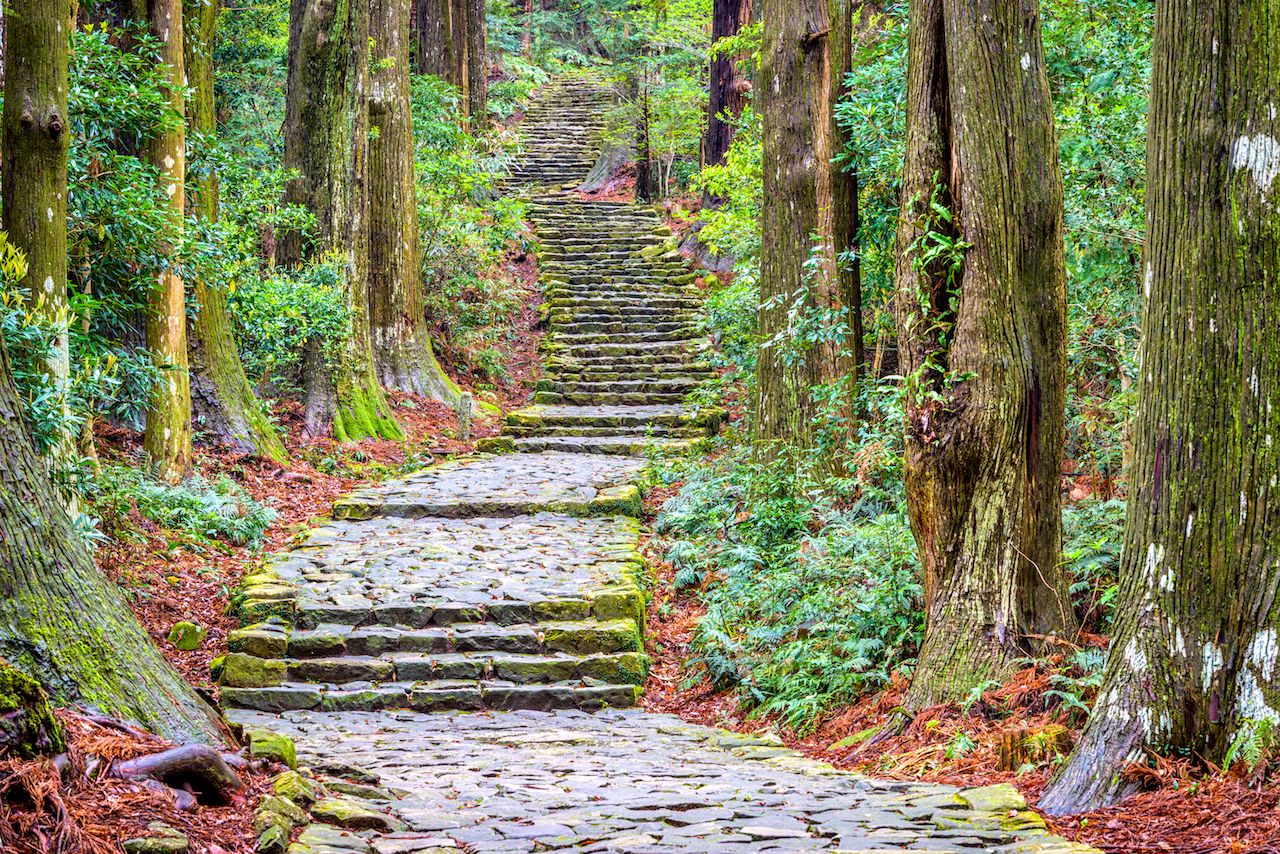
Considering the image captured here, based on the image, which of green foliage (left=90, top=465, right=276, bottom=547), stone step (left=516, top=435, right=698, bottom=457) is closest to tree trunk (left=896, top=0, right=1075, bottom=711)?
green foliage (left=90, top=465, right=276, bottom=547)

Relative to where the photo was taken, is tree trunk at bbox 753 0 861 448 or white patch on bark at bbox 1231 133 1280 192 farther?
tree trunk at bbox 753 0 861 448

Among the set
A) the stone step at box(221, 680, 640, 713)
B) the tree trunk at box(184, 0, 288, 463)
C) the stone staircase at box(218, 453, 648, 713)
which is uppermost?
the tree trunk at box(184, 0, 288, 463)

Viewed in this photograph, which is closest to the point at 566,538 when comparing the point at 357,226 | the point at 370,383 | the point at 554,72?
the point at 370,383

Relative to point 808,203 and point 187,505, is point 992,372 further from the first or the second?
point 187,505

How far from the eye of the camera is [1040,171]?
5.79 m

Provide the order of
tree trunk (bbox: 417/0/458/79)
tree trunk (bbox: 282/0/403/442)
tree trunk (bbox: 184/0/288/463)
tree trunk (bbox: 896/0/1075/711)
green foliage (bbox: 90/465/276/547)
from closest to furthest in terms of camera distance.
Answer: tree trunk (bbox: 896/0/1075/711) → green foliage (bbox: 90/465/276/547) → tree trunk (bbox: 184/0/288/463) → tree trunk (bbox: 282/0/403/442) → tree trunk (bbox: 417/0/458/79)

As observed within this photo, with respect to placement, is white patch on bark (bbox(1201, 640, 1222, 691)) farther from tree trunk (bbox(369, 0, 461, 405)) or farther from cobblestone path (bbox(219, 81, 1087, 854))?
tree trunk (bbox(369, 0, 461, 405))

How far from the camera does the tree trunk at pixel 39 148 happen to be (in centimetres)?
679

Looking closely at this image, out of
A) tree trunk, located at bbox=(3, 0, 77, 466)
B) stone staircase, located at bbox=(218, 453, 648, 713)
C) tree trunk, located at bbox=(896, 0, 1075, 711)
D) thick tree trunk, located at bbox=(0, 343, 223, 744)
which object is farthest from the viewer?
stone staircase, located at bbox=(218, 453, 648, 713)

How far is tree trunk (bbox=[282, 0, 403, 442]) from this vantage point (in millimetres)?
13844

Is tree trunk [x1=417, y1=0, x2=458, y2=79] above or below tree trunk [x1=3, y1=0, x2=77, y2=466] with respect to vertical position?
above

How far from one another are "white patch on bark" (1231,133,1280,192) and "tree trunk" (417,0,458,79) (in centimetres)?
1970

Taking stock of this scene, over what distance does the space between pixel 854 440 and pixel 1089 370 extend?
6.89ft

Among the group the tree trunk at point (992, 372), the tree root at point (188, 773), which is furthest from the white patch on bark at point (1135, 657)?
the tree root at point (188, 773)
